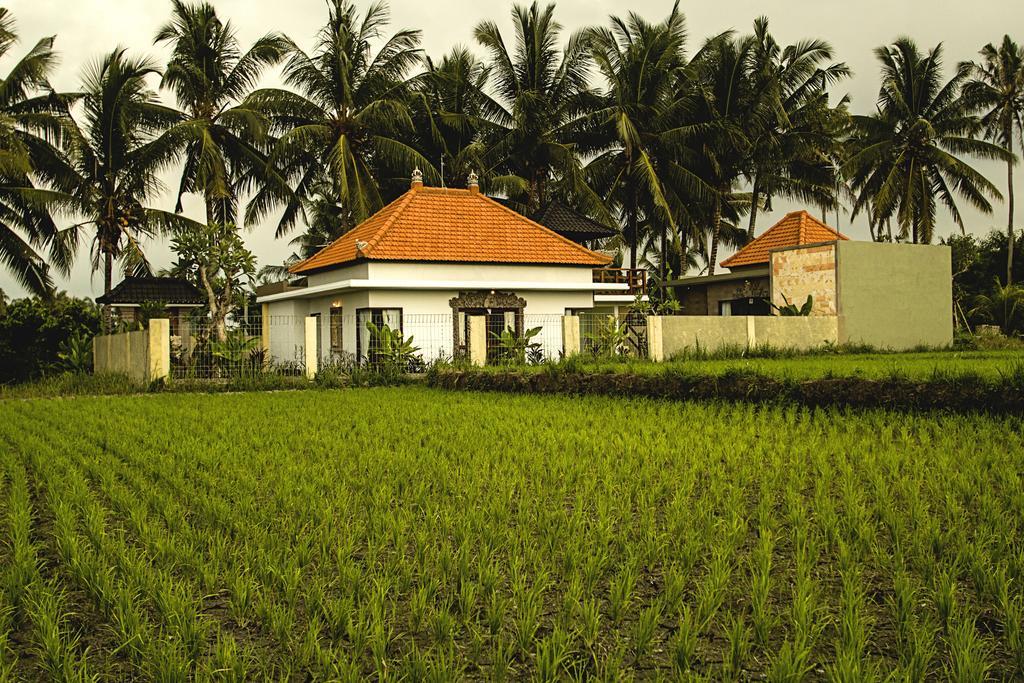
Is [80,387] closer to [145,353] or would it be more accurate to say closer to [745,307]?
→ [145,353]

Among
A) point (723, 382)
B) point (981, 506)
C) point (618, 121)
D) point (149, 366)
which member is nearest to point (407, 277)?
point (149, 366)

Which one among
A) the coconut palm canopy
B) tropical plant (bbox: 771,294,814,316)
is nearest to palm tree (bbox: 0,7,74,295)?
the coconut palm canopy

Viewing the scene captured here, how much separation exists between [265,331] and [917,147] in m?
26.5

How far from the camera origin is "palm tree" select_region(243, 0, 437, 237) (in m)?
28.4

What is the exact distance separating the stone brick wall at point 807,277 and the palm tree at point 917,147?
11.2 m

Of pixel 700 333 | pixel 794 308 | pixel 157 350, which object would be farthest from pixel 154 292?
pixel 794 308

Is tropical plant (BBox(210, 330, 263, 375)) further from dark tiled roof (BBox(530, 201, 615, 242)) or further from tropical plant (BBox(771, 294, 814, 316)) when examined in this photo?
tropical plant (BBox(771, 294, 814, 316))

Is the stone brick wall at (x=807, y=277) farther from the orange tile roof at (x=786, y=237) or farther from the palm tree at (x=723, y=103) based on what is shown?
the palm tree at (x=723, y=103)

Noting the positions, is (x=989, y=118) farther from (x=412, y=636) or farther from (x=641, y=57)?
(x=412, y=636)

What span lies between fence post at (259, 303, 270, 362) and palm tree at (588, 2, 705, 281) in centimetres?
1271

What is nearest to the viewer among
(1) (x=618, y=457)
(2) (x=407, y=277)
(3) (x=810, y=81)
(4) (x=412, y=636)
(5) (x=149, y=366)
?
(4) (x=412, y=636)

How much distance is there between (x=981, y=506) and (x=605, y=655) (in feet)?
9.67

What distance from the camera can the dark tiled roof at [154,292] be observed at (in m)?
28.9

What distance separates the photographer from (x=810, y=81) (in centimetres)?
3622
